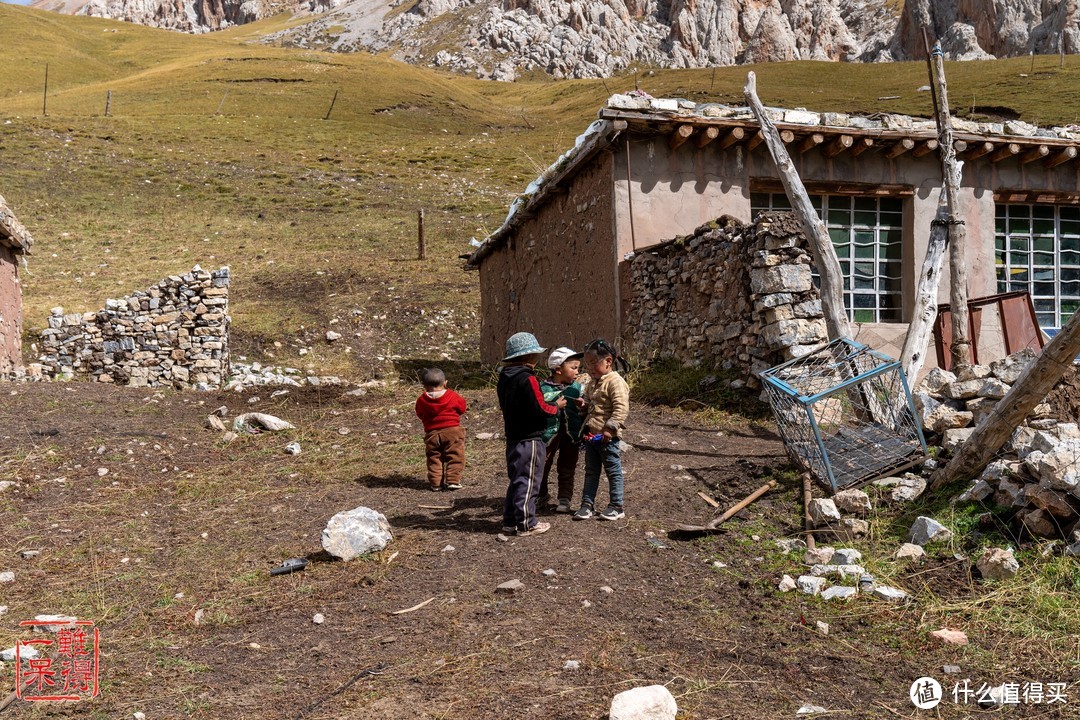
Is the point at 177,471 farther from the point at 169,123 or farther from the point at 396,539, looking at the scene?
the point at 169,123

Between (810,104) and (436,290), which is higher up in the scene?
(810,104)

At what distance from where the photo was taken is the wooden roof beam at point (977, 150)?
11.1 m

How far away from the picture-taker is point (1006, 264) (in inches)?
465

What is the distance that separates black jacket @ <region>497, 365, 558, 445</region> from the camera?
5.37 m

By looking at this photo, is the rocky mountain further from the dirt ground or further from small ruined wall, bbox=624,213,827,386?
the dirt ground

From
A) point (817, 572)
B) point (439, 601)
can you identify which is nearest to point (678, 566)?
point (817, 572)

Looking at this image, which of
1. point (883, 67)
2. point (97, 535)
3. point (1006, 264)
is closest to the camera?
point (97, 535)

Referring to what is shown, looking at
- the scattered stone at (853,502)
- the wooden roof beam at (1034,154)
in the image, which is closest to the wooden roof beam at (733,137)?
the wooden roof beam at (1034,154)

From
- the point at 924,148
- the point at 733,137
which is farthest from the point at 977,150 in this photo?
the point at 733,137

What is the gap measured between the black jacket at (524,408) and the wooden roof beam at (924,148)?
8.03 metres

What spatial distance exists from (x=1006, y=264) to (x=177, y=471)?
35.8 feet

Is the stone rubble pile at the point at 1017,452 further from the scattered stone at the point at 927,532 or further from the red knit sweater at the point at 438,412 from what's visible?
the red knit sweater at the point at 438,412

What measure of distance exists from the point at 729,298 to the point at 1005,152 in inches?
196

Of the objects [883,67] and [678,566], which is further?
[883,67]
